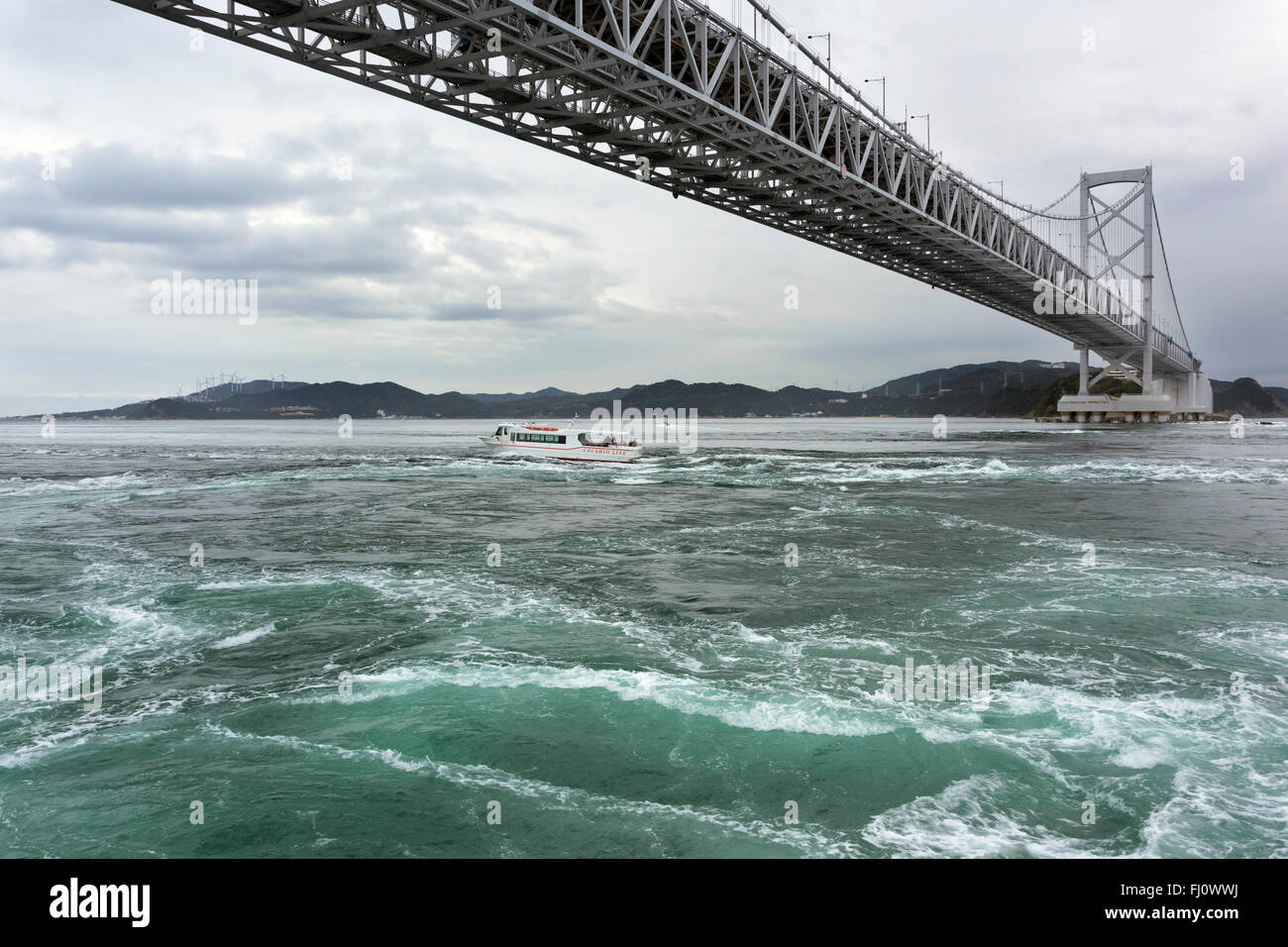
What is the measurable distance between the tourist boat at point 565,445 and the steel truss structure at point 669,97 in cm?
1493

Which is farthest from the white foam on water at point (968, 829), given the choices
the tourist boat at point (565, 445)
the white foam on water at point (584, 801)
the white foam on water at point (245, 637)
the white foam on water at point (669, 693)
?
the tourist boat at point (565, 445)

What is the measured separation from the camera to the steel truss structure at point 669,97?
18.8 m

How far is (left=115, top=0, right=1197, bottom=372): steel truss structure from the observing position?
1884 centimetres

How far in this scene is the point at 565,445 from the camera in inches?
1854

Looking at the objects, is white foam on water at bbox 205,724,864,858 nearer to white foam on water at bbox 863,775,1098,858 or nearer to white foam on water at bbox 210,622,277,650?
white foam on water at bbox 863,775,1098,858

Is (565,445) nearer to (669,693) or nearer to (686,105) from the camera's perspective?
(686,105)

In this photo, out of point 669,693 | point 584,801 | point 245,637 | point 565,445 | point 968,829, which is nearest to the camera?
point 968,829

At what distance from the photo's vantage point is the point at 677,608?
39.1ft

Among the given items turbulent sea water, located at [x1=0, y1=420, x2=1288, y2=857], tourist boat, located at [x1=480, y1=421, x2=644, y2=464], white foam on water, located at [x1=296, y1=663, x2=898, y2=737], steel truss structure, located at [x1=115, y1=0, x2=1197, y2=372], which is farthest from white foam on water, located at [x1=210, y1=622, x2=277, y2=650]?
tourist boat, located at [x1=480, y1=421, x2=644, y2=464]

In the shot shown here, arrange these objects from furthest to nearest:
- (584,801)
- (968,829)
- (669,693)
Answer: (669,693)
(584,801)
(968,829)

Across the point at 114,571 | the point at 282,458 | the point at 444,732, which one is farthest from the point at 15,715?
the point at 282,458

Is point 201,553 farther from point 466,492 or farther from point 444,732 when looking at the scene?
point 466,492

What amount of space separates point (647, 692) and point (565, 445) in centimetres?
3947

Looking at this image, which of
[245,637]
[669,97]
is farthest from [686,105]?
[245,637]
